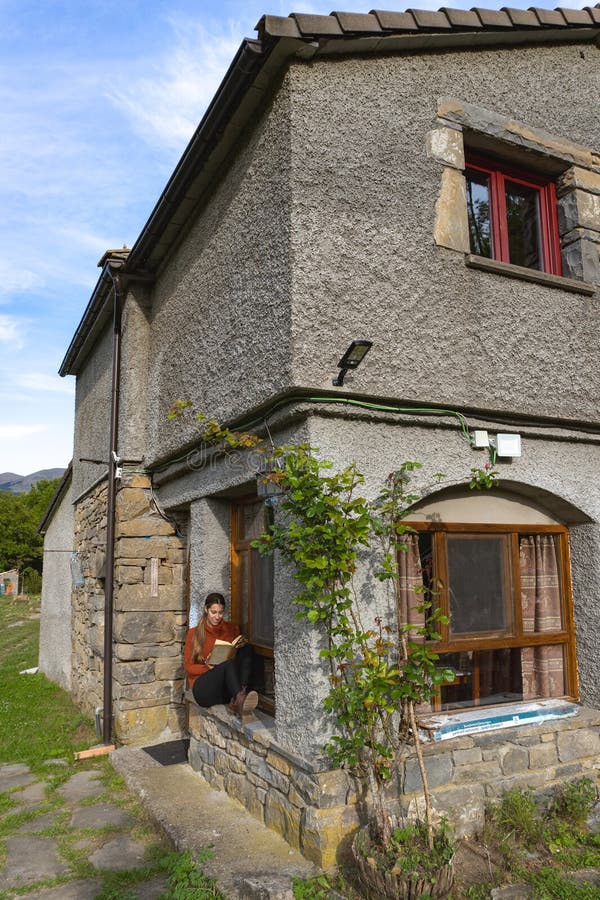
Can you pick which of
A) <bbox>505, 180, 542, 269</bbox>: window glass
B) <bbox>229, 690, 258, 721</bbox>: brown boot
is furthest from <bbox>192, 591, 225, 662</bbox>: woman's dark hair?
<bbox>505, 180, 542, 269</bbox>: window glass

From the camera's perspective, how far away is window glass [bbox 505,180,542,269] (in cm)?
543

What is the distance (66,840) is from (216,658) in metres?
1.60

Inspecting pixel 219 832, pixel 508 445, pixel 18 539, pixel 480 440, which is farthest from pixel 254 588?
pixel 18 539

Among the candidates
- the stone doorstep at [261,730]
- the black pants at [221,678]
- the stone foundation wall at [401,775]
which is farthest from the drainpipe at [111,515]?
the stone foundation wall at [401,775]

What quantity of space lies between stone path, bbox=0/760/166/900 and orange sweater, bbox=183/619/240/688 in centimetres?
114

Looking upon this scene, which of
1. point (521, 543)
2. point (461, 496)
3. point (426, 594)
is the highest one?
point (461, 496)

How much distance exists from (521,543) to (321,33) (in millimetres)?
3895

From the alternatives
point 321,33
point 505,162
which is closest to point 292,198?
point 321,33

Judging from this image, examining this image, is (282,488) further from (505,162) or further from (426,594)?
(505,162)

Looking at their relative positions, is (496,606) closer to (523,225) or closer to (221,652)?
(221,652)

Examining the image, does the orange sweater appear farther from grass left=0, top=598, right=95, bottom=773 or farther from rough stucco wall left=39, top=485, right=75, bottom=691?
rough stucco wall left=39, top=485, right=75, bottom=691

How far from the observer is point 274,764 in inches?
167

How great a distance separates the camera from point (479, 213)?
17.4ft

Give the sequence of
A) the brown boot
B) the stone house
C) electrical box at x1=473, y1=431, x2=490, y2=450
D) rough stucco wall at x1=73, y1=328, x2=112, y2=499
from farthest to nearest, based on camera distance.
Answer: rough stucco wall at x1=73, y1=328, x2=112, y2=499 < the brown boot < electrical box at x1=473, y1=431, x2=490, y2=450 < the stone house
